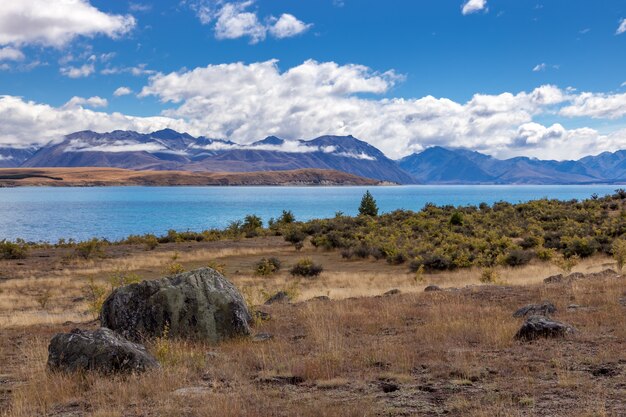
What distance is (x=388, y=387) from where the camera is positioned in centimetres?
831

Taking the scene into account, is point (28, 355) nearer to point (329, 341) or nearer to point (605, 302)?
point (329, 341)

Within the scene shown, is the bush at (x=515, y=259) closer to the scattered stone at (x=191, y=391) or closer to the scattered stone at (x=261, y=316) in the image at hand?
the scattered stone at (x=261, y=316)

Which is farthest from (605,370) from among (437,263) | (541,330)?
(437,263)

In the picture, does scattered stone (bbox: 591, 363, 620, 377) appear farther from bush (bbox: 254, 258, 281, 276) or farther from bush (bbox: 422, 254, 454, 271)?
bush (bbox: 254, 258, 281, 276)

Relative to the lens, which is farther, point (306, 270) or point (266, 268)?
point (266, 268)

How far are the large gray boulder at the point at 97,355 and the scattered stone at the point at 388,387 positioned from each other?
13.7 ft

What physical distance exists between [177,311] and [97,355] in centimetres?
336

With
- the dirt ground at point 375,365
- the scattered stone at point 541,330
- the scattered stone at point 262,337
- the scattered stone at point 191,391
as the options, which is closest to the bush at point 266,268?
the dirt ground at point 375,365

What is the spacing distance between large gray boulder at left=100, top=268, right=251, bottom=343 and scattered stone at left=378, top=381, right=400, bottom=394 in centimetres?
513

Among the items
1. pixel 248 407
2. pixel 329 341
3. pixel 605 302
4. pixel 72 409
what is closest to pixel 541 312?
pixel 605 302

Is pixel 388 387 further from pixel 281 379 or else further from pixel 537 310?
pixel 537 310

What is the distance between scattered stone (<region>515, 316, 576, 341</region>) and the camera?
11141mm

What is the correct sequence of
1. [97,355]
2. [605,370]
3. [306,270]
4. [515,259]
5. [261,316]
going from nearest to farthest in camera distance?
[605,370] → [97,355] → [261,316] → [515,259] → [306,270]

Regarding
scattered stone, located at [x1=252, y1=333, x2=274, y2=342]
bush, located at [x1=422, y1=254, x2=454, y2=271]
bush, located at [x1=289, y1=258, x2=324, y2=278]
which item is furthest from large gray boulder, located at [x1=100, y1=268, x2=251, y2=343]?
bush, located at [x1=422, y1=254, x2=454, y2=271]
